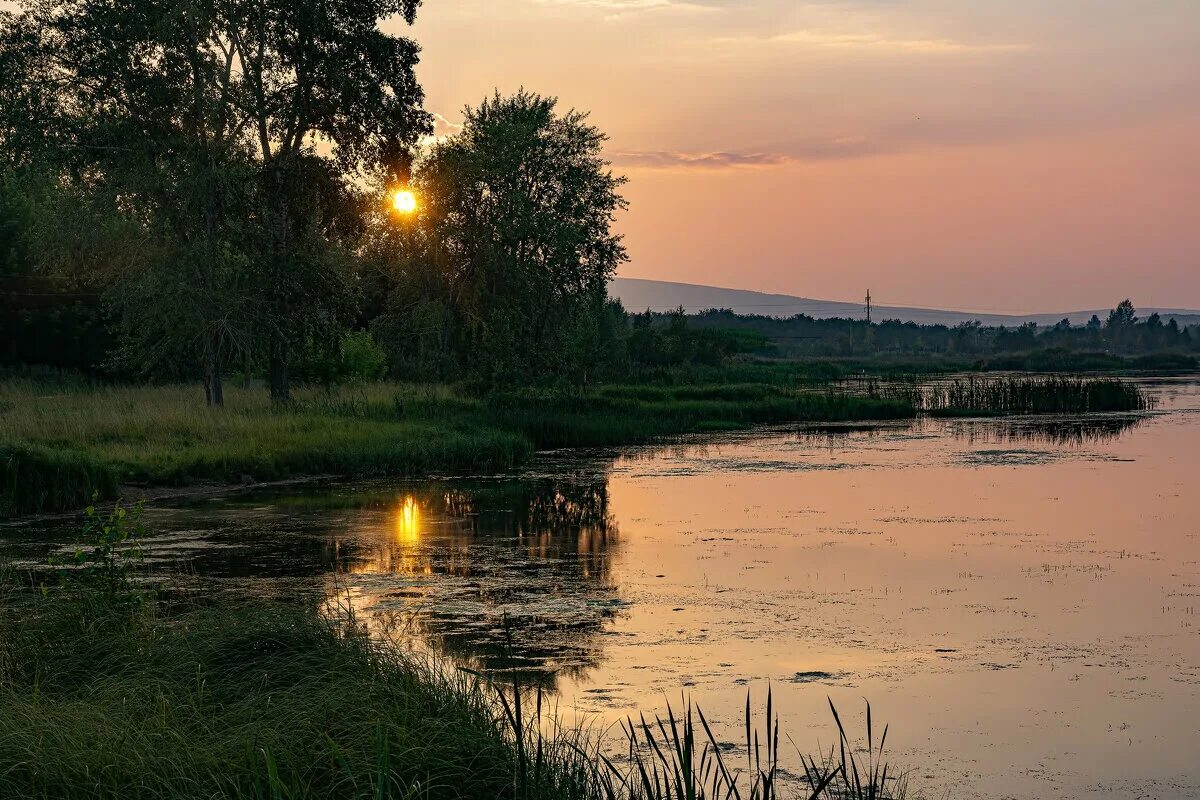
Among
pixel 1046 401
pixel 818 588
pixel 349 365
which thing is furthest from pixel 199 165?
pixel 1046 401

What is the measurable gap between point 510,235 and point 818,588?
41026 mm

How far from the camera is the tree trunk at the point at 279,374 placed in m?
33.4

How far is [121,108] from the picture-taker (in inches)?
1264

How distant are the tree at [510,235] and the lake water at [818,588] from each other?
25937mm

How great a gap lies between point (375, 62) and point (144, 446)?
13285 millimetres

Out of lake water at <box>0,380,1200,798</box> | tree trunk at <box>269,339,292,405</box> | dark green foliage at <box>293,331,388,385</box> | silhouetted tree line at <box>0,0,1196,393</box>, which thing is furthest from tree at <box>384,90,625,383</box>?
lake water at <box>0,380,1200,798</box>

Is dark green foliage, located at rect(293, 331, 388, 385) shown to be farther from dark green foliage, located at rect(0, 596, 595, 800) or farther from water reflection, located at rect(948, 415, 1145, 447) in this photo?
dark green foliage, located at rect(0, 596, 595, 800)

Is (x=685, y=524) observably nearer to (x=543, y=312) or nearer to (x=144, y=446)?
(x=144, y=446)

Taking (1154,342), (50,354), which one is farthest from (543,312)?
(1154,342)

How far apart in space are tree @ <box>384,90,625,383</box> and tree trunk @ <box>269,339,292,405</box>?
53.9 ft

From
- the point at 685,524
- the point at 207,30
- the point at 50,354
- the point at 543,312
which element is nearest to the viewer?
the point at 685,524

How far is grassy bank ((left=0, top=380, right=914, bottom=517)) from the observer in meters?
22.3

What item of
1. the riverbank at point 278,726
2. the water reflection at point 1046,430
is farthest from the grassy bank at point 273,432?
the riverbank at point 278,726

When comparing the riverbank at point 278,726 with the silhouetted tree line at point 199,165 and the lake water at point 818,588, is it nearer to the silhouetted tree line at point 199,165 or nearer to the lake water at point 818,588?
the lake water at point 818,588
